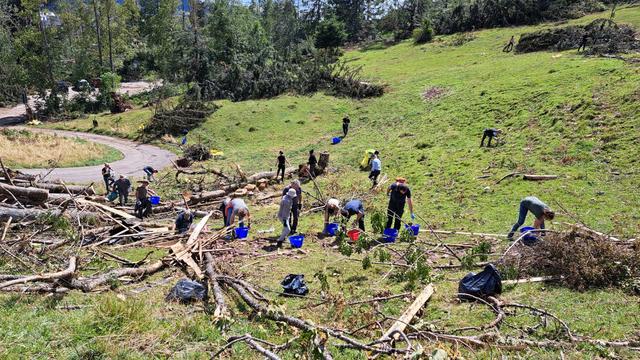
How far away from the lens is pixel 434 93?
28891mm

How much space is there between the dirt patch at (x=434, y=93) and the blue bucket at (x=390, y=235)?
1849cm

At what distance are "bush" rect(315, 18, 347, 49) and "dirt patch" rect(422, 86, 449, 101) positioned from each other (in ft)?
97.6

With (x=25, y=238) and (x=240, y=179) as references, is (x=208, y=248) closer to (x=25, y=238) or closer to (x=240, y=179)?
(x=25, y=238)

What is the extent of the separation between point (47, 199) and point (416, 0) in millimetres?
56855

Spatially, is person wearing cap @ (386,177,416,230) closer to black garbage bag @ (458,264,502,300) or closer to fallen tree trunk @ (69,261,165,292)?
black garbage bag @ (458,264,502,300)

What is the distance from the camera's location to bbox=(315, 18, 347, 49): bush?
56.5 m

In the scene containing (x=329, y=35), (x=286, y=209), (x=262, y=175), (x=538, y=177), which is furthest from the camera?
(x=329, y=35)

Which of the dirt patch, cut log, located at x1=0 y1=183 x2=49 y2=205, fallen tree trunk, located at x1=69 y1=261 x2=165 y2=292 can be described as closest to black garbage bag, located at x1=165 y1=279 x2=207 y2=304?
fallen tree trunk, located at x1=69 y1=261 x2=165 y2=292

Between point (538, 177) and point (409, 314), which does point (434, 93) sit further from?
point (409, 314)

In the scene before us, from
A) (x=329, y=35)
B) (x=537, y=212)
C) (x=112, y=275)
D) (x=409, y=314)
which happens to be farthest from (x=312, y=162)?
(x=329, y=35)

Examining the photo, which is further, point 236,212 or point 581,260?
point 236,212

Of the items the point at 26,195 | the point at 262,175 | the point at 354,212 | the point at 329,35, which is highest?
the point at 329,35

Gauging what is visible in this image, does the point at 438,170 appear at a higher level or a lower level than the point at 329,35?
lower

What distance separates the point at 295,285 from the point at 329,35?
52491mm
